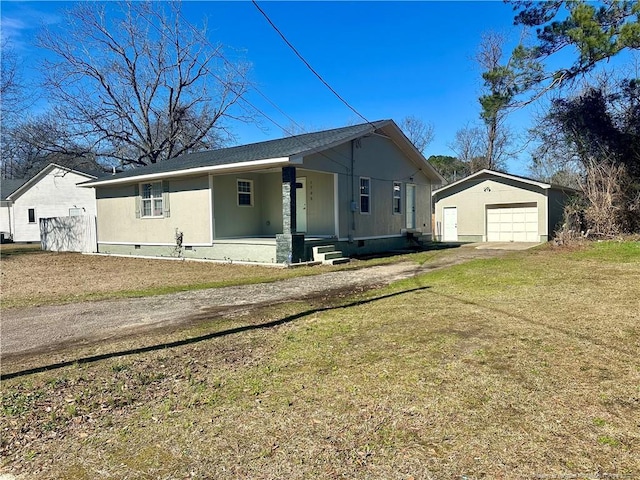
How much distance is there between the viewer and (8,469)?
2404 millimetres

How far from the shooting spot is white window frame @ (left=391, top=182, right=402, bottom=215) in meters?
16.6

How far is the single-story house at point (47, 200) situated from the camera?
1013 inches

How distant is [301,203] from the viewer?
14.9m

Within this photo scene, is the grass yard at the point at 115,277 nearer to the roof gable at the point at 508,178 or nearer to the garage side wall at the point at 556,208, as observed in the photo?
the roof gable at the point at 508,178

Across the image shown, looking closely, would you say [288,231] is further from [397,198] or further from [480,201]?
[480,201]

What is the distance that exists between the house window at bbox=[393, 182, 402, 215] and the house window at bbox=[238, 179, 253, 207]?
5537 mm

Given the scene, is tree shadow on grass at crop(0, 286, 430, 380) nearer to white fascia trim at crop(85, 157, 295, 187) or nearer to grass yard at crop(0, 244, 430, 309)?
grass yard at crop(0, 244, 430, 309)

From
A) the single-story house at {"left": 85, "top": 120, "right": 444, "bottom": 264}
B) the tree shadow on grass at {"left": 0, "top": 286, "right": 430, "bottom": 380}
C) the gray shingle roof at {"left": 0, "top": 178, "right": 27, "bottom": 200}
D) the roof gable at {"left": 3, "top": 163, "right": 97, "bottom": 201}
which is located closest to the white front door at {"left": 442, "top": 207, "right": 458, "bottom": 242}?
the single-story house at {"left": 85, "top": 120, "right": 444, "bottom": 264}

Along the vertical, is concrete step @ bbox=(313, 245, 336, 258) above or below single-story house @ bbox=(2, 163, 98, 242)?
below

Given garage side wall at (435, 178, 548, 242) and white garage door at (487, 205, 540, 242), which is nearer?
garage side wall at (435, 178, 548, 242)

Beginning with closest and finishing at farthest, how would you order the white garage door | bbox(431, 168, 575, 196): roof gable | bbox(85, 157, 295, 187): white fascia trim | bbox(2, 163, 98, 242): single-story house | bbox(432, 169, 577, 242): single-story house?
bbox(85, 157, 295, 187): white fascia trim, bbox(431, 168, 575, 196): roof gable, bbox(432, 169, 577, 242): single-story house, the white garage door, bbox(2, 163, 98, 242): single-story house

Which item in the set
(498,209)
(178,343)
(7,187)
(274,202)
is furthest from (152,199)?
(7,187)

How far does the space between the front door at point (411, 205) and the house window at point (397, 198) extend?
73 cm

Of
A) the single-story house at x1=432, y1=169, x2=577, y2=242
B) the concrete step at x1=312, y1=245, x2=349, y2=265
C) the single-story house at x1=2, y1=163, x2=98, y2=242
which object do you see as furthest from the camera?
the single-story house at x1=2, y1=163, x2=98, y2=242
